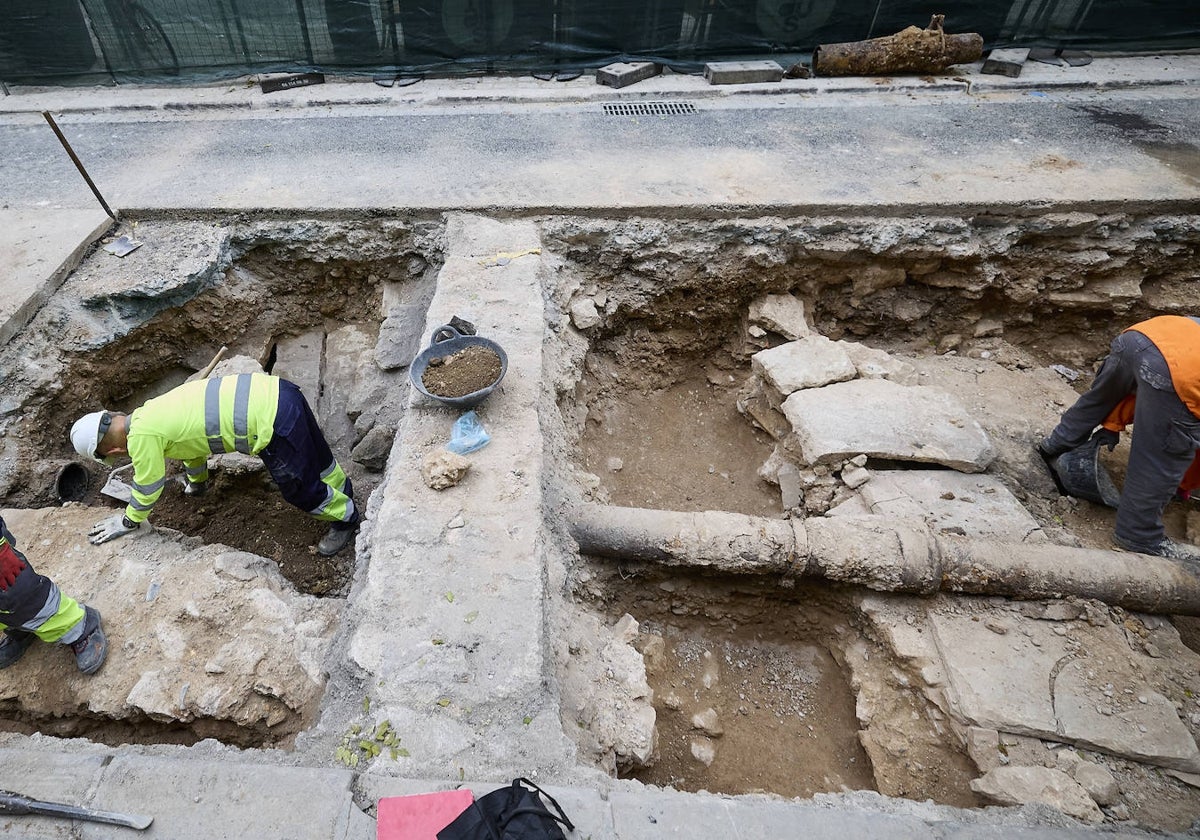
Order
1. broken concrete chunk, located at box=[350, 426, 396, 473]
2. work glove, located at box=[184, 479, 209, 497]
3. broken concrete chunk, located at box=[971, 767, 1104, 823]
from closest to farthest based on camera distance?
broken concrete chunk, located at box=[971, 767, 1104, 823] < broken concrete chunk, located at box=[350, 426, 396, 473] < work glove, located at box=[184, 479, 209, 497]

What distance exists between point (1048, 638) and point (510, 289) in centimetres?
348

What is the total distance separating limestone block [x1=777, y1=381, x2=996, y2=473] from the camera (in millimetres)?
3721

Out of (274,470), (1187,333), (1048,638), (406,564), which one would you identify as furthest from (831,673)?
(274,470)

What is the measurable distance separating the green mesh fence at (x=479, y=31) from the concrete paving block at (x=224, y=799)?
23.2ft

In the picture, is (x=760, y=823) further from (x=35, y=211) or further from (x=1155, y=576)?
(x=35, y=211)

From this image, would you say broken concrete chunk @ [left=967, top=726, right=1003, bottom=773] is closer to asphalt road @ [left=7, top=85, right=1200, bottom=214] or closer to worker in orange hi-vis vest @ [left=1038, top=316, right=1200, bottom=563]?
worker in orange hi-vis vest @ [left=1038, top=316, right=1200, bottom=563]

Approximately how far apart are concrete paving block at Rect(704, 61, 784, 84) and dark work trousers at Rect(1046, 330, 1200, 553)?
4.48m

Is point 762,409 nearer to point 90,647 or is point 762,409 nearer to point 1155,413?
point 1155,413

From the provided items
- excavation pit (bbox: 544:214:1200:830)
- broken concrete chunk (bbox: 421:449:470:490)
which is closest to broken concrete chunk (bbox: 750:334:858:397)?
excavation pit (bbox: 544:214:1200:830)

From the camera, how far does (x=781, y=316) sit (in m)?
4.71

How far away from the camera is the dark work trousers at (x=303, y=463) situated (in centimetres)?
354

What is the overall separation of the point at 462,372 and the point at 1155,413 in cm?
367

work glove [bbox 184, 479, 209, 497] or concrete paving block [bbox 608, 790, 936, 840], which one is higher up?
concrete paving block [bbox 608, 790, 936, 840]

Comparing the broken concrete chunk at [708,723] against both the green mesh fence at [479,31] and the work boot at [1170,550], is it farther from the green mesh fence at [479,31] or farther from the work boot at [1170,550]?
the green mesh fence at [479,31]
